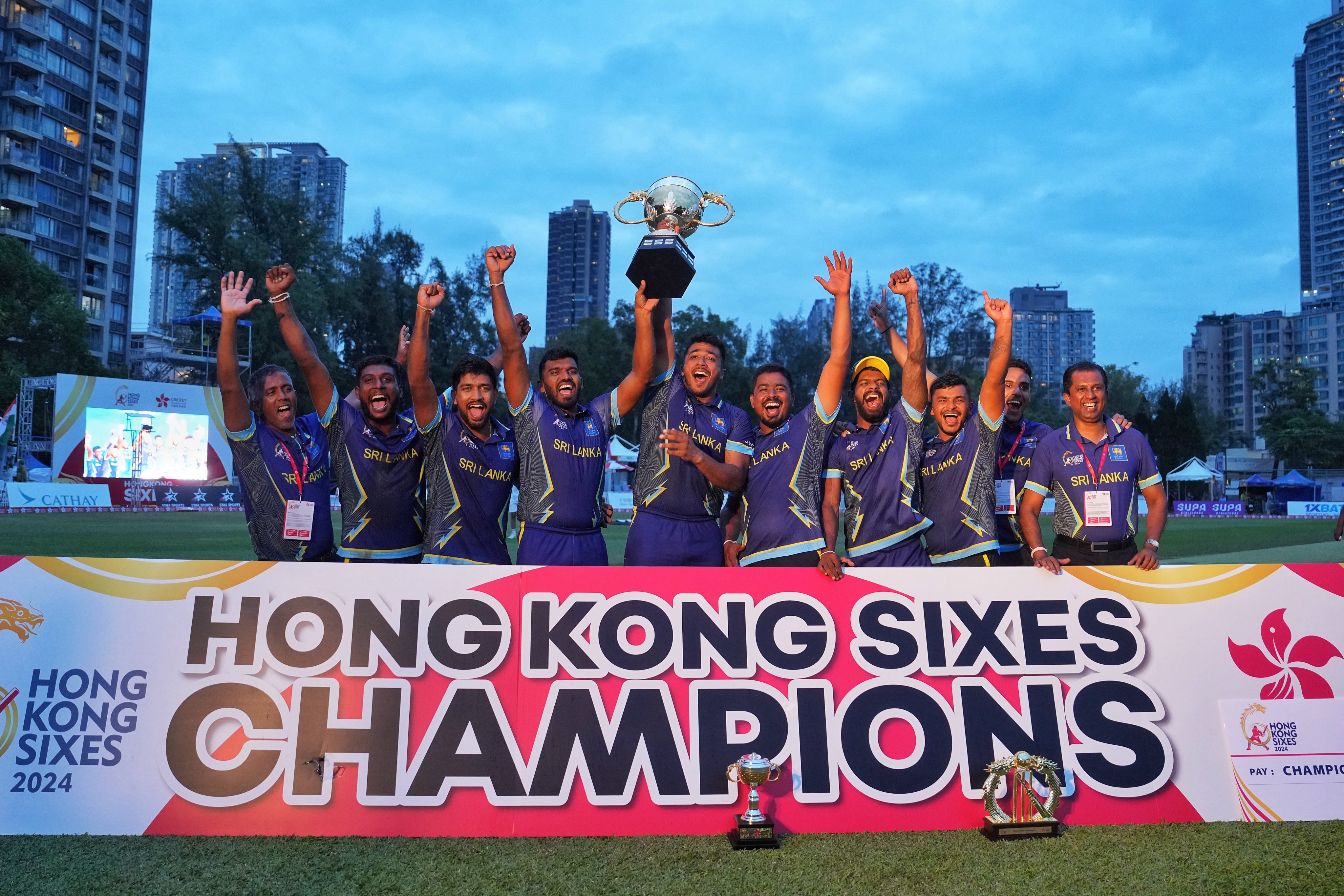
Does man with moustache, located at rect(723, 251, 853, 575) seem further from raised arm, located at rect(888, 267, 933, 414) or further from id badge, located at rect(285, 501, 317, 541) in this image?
id badge, located at rect(285, 501, 317, 541)

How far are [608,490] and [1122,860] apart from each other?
38191 mm

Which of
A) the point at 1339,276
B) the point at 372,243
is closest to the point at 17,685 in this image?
the point at 372,243

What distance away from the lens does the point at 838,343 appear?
4848mm

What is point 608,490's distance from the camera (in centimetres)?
4122

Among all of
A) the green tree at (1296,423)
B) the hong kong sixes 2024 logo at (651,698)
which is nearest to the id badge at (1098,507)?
the hong kong sixes 2024 logo at (651,698)

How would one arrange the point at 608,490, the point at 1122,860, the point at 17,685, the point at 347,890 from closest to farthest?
the point at 347,890 → the point at 1122,860 → the point at 17,685 → the point at 608,490

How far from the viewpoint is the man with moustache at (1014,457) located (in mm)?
5574

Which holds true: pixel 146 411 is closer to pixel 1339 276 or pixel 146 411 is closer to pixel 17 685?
pixel 17 685

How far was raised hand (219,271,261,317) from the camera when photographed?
492 centimetres

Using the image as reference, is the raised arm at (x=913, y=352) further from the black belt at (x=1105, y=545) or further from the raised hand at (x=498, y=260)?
the raised hand at (x=498, y=260)

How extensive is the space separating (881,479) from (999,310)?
3.86 feet

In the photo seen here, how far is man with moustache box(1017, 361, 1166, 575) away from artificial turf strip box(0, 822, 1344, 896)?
1877mm

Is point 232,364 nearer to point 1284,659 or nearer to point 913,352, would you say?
point 913,352

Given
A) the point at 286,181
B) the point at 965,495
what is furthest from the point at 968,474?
the point at 286,181
